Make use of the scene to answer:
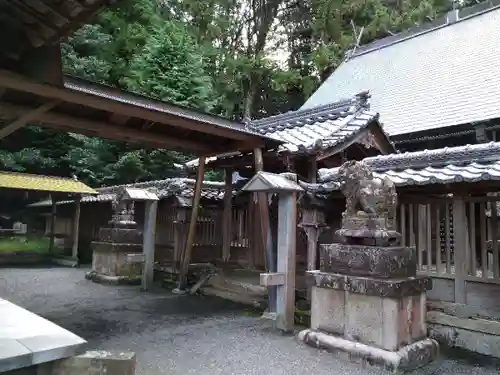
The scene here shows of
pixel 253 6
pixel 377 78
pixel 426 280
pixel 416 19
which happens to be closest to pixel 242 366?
pixel 426 280

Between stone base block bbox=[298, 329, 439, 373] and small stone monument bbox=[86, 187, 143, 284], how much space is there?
23.1 feet

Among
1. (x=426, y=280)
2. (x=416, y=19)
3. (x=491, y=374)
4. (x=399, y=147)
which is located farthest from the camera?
(x=416, y=19)

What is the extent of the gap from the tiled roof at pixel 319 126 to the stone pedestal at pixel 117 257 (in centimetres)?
305

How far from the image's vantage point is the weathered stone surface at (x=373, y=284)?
4.49 m

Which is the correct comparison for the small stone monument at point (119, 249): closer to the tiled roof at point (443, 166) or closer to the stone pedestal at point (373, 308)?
the tiled roof at point (443, 166)

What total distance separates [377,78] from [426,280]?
12048 mm

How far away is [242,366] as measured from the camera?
459 cm

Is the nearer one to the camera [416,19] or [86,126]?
[86,126]

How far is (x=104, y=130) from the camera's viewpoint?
21.8 ft

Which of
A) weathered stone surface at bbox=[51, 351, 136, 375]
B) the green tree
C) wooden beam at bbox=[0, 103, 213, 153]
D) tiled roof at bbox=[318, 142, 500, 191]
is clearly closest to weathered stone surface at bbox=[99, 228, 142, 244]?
wooden beam at bbox=[0, 103, 213, 153]

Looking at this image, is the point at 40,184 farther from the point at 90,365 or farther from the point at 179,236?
the point at 90,365

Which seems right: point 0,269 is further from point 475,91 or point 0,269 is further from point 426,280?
point 475,91

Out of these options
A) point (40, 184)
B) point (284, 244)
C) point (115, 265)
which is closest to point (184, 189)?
point (115, 265)

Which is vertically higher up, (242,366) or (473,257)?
(473,257)
